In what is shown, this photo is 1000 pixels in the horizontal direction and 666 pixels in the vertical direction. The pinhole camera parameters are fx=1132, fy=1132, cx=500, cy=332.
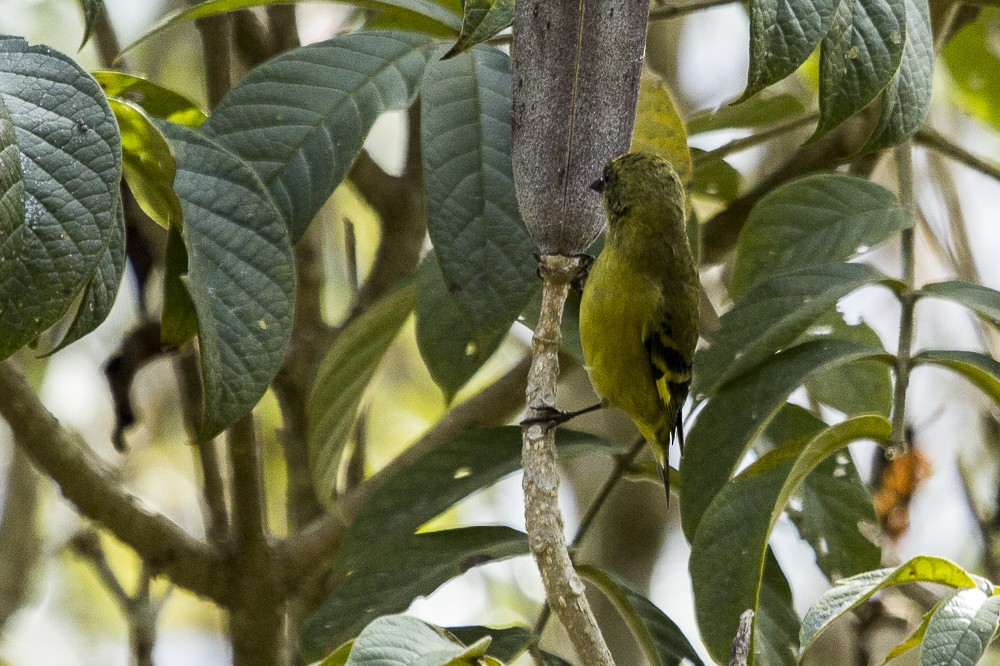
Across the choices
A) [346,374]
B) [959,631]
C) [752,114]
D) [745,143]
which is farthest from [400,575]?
[752,114]

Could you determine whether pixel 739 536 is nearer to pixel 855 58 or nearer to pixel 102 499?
pixel 855 58

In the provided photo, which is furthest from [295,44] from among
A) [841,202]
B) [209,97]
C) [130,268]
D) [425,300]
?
[841,202]

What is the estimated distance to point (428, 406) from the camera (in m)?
4.45

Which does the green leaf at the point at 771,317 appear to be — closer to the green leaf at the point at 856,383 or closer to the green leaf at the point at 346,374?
the green leaf at the point at 856,383

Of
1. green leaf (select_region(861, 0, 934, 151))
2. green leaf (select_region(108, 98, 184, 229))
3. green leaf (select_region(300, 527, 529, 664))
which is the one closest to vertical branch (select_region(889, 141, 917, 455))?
green leaf (select_region(861, 0, 934, 151))

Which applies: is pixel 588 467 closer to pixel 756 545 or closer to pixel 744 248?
pixel 744 248

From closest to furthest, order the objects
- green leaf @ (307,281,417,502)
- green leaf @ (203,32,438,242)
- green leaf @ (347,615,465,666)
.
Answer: green leaf @ (347,615,465,666) → green leaf @ (203,32,438,242) → green leaf @ (307,281,417,502)

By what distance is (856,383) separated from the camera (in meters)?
2.07

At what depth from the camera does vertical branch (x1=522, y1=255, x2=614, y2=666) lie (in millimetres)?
1174

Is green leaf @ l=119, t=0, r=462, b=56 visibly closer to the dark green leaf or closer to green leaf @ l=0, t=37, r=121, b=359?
green leaf @ l=0, t=37, r=121, b=359

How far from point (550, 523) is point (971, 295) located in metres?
0.84

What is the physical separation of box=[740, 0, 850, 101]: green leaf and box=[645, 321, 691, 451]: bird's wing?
1050 millimetres

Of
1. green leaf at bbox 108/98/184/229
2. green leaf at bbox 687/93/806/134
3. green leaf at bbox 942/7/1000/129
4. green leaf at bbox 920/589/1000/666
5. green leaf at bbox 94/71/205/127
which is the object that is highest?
green leaf at bbox 942/7/1000/129

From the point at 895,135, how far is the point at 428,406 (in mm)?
3150
